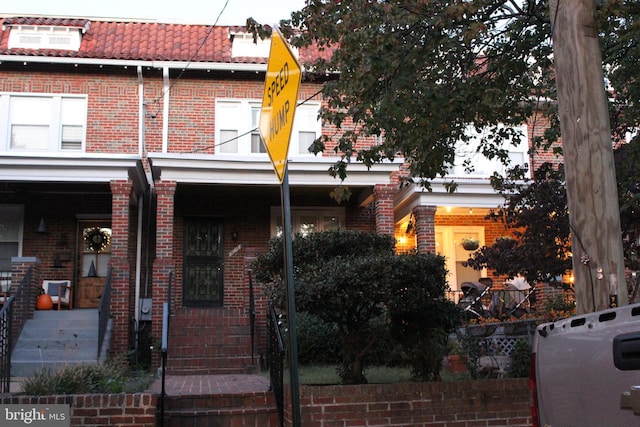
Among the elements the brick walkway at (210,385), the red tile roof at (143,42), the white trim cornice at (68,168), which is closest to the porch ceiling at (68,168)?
the white trim cornice at (68,168)

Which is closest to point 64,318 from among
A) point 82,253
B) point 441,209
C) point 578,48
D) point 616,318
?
point 82,253

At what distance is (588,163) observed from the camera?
532 centimetres

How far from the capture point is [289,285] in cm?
402

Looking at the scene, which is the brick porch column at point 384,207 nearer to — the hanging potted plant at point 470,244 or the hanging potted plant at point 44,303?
the hanging potted plant at point 470,244

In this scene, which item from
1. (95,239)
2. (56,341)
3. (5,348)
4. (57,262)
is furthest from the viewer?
(95,239)

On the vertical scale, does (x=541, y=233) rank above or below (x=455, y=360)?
above

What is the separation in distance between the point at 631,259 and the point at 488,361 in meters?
2.75

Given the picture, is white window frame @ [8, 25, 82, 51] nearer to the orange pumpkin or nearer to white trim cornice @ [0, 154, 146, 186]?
white trim cornice @ [0, 154, 146, 186]

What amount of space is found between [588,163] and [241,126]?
11.3m

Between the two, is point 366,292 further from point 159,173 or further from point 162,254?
point 159,173

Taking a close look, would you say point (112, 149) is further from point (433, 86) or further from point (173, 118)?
point (433, 86)

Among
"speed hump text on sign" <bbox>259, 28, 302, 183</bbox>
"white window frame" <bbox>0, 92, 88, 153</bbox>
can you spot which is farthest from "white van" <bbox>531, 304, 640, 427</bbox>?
"white window frame" <bbox>0, 92, 88, 153</bbox>

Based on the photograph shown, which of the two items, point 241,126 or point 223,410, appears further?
point 241,126

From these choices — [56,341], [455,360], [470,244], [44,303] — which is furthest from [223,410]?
[470,244]
